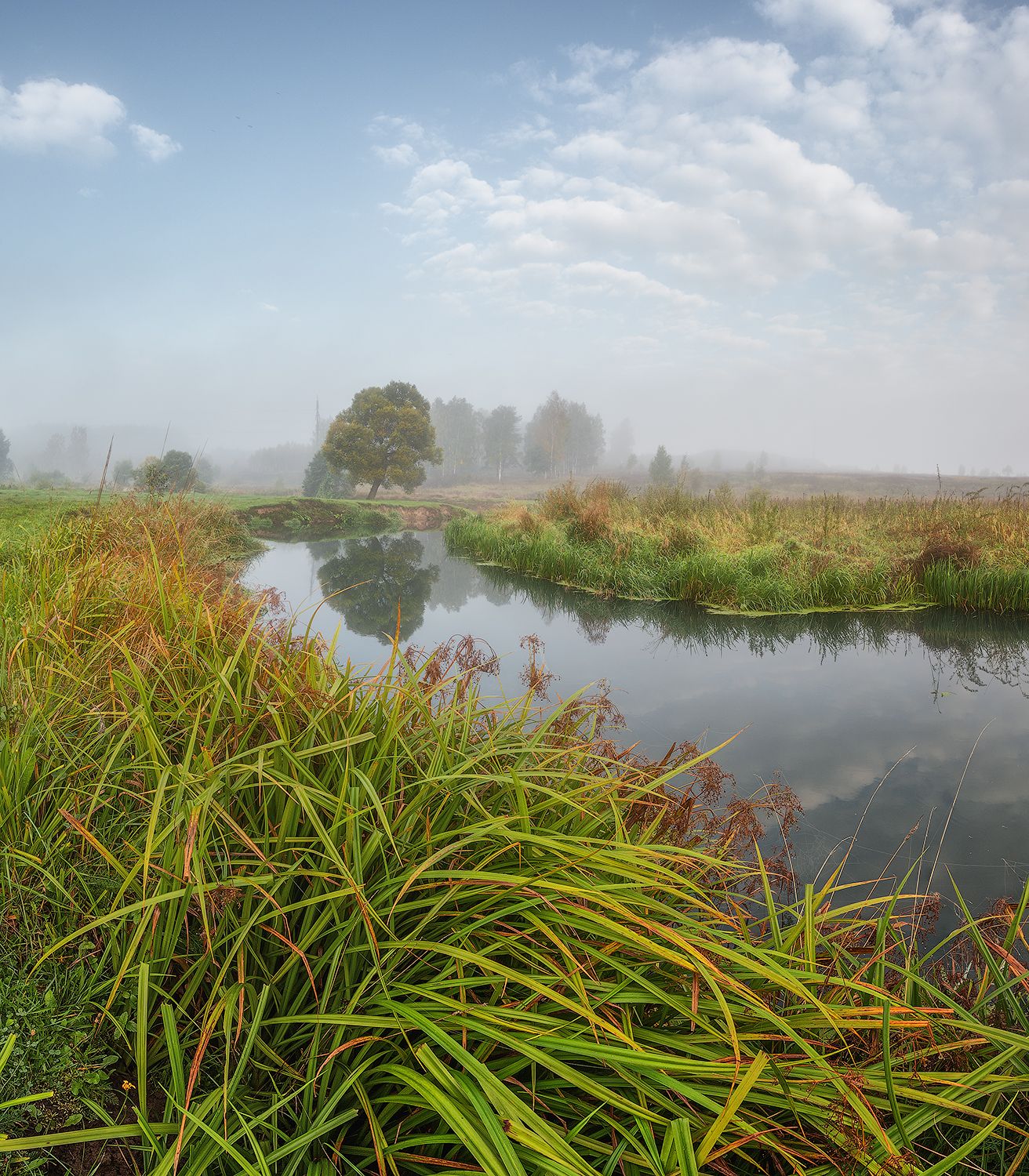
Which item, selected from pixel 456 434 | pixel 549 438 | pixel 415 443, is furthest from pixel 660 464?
pixel 456 434

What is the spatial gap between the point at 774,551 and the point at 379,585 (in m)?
5.84

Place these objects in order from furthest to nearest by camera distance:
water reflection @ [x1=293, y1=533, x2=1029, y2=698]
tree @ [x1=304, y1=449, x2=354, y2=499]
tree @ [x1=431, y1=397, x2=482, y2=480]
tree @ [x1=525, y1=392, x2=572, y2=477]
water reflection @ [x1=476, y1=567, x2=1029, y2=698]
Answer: tree @ [x1=431, y1=397, x2=482, y2=480] < tree @ [x1=525, y1=392, x2=572, y2=477] < tree @ [x1=304, y1=449, x2=354, y2=499] < water reflection @ [x1=293, y1=533, x2=1029, y2=698] < water reflection @ [x1=476, y1=567, x2=1029, y2=698]

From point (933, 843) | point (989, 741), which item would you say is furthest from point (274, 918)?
point (989, 741)

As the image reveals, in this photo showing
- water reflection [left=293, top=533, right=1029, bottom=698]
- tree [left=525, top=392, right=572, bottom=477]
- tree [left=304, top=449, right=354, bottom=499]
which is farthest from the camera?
tree [left=525, top=392, right=572, bottom=477]

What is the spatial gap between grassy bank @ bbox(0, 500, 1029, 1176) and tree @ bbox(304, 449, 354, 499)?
128 feet

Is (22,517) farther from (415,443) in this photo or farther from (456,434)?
(456,434)

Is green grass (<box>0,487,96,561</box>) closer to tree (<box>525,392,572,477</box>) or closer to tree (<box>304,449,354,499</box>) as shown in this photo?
tree (<box>304,449,354,499</box>)

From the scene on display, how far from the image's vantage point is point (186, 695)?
7.00 feet

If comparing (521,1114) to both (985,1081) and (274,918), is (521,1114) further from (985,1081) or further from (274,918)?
(985,1081)

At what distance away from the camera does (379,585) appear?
10.3 m

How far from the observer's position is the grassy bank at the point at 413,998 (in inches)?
42.5

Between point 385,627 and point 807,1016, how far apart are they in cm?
636

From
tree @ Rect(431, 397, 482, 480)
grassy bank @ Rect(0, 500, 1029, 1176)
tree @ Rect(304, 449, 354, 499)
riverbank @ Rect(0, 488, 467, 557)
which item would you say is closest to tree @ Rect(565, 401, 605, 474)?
tree @ Rect(431, 397, 482, 480)

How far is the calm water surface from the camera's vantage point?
10.2 ft
